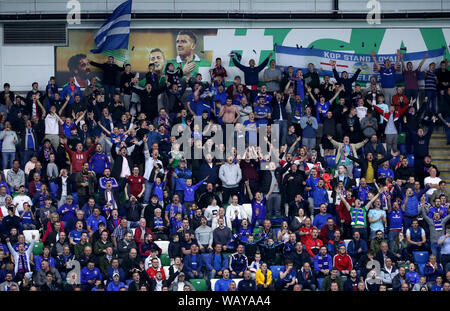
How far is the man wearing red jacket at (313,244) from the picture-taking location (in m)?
24.0

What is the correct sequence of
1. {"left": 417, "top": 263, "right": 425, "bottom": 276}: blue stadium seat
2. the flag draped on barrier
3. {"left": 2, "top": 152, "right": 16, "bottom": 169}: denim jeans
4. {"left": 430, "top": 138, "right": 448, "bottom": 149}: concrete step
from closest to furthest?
1. {"left": 417, "top": 263, "right": 425, "bottom": 276}: blue stadium seat
2. {"left": 2, "top": 152, "right": 16, "bottom": 169}: denim jeans
3. {"left": 430, "top": 138, "right": 448, "bottom": 149}: concrete step
4. the flag draped on barrier

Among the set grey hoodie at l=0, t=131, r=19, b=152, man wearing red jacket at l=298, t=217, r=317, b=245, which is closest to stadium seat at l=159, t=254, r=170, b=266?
man wearing red jacket at l=298, t=217, r=317, b=245

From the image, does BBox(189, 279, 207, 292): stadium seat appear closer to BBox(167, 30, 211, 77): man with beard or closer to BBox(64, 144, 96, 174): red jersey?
BBox(64, 144, 96, 174): red jersey

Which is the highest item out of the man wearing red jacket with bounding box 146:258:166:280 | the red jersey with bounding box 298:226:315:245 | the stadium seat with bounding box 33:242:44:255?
the red jersey with bounding box 298:226:315:245

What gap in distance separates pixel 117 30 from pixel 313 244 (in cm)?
913

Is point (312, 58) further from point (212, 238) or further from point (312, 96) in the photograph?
point (212, 238)

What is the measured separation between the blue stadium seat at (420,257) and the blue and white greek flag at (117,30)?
10331 millimetres

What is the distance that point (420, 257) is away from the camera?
24.4 metres

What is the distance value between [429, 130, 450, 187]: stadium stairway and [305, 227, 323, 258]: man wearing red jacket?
5.96m

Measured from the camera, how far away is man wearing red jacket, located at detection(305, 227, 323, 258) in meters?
24.0

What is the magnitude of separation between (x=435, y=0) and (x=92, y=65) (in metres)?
10.2

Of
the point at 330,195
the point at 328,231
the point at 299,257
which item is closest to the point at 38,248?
the point at 299,257

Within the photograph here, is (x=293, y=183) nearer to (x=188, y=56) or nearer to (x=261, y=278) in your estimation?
(x=261, y=278)
